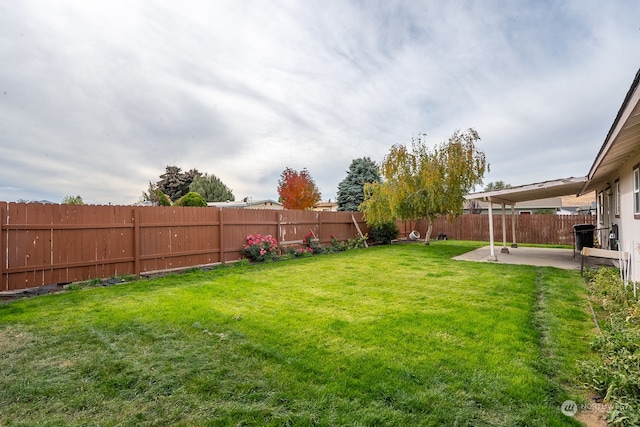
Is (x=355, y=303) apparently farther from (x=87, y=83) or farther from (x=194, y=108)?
(x=194, y=108)

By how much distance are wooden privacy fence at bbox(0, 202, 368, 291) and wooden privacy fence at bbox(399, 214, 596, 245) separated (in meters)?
9.65

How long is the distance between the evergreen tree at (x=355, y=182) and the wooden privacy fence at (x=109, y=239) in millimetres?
15592

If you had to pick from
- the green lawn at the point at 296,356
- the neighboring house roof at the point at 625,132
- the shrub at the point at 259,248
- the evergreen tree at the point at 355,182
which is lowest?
the green lawn at the point at 296,356

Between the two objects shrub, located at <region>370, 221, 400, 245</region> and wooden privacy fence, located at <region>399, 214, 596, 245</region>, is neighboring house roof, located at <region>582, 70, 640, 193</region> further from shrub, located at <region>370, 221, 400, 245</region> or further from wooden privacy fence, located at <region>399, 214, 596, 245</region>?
shrub, located at <region>370, 221, 400, 245</region>

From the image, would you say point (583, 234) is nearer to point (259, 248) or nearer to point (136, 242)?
point (259, 248)

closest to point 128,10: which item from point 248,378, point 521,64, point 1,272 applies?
point 1,272

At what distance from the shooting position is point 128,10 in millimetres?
7070

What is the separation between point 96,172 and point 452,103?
1534 centimetres

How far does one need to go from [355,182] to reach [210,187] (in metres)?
21.3

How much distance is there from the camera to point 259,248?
10.4 metres

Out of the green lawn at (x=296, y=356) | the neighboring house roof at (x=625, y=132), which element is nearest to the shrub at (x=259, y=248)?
the green lawn at (x=296, y=356)

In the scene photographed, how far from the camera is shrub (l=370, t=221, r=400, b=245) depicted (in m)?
15.6

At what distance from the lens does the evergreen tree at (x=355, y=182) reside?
26.0 meters

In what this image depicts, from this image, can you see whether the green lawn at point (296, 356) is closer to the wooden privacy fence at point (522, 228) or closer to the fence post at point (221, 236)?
the fence post at point (221, 236)
